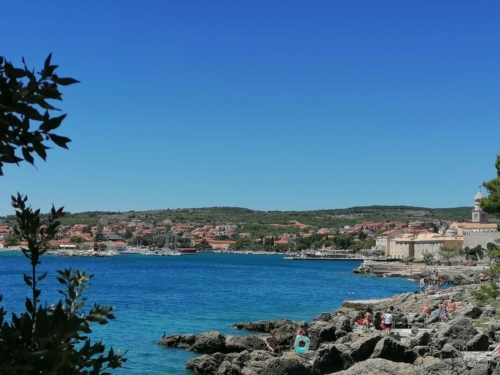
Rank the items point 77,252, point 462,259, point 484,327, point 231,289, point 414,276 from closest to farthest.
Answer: point 484,327 → point 231,289 → point 414,276 → point 462,259 → point 77,252

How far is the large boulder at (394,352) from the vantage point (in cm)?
1609

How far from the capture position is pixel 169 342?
78.1 feet

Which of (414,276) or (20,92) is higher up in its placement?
(20,92)

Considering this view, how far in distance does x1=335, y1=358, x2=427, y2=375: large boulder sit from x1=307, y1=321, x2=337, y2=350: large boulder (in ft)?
26.6

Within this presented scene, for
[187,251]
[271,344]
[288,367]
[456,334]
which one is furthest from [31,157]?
[187,251]

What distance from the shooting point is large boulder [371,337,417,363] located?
1609 cm

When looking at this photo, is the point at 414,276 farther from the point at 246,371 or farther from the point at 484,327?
the point at 246,371

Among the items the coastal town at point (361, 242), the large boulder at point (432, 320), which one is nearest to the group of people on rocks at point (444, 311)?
the large boulder at point (432, 320)

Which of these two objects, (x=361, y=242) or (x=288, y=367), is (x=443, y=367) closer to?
(x=288, y=367)

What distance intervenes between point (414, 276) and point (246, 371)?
67.7 m

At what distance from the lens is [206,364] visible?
18516 millimetres

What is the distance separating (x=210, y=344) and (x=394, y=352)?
8068 mm

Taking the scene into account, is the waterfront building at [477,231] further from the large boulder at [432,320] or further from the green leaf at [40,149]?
the green leaf at [40,149]

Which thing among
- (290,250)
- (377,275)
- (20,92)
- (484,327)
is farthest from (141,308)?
(290,250)
